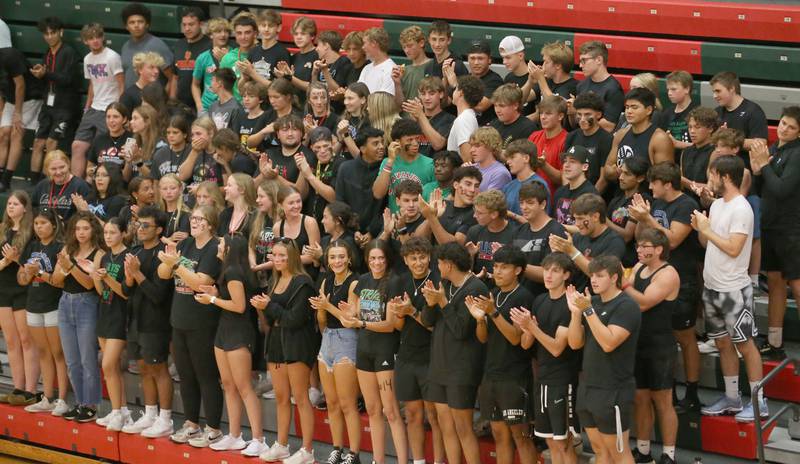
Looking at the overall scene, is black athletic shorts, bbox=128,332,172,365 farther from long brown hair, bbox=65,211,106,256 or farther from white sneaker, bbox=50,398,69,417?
white sneaker, bbox=50,398,69,417

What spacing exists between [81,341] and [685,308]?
4894 millimetres

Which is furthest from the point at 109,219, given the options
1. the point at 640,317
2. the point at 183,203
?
the point at 640,317

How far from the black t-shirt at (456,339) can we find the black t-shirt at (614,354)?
867mm

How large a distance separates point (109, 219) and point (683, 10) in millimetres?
5302

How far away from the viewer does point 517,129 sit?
10.2m

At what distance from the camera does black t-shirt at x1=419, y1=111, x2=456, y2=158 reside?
10461 mm

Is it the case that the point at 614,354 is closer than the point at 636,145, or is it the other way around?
the point at 614,354

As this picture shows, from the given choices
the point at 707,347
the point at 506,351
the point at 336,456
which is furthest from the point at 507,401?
the point at 707,347

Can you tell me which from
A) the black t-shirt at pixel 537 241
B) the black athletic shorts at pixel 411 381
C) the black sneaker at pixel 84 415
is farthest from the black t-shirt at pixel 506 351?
the black sneaker at pixel 84 415

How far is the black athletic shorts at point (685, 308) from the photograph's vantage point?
354 inches

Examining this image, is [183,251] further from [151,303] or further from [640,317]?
[640,317]

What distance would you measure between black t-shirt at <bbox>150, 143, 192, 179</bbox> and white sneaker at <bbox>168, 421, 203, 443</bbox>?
84.7 inches

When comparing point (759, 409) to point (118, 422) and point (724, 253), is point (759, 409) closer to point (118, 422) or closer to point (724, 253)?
point (724, 253)

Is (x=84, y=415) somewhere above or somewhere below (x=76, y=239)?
below
